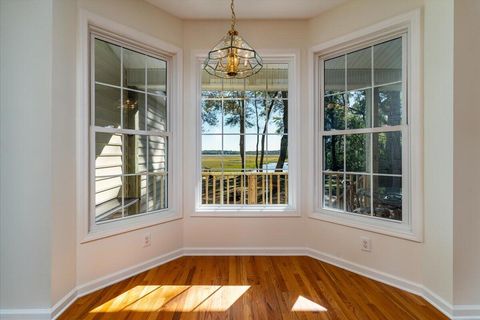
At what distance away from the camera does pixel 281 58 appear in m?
3.10

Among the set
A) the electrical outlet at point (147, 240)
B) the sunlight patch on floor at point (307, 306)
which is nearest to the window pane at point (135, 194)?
the electrical outlet at point (147, 240)

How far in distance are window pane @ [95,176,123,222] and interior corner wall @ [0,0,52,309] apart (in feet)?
1.72

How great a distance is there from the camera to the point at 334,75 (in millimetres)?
2957

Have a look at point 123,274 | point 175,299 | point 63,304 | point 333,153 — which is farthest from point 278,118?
point 63,304

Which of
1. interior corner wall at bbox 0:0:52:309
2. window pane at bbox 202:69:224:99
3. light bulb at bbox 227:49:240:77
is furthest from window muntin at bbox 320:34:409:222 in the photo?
interior corner wall at bbox 0:0:52:309

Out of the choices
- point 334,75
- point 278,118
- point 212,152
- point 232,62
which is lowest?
point 212,152

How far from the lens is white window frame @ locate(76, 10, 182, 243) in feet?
7.26

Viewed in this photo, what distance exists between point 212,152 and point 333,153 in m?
1.44

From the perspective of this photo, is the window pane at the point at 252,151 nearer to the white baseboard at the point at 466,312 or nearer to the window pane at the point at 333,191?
the window pane at the point at 333,191

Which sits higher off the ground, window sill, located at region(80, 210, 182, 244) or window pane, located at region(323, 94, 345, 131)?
window pane, located at region(323, 94, 345, 131)

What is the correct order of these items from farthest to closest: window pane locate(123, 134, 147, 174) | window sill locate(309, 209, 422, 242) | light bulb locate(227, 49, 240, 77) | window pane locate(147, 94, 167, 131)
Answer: window pane locate(147, 94, 167, 131) → window pane locate(123, 134, 147, 174) → window sill locate(309, 209, 422, 242) → light bulb locate(227, 49, 240, 77)

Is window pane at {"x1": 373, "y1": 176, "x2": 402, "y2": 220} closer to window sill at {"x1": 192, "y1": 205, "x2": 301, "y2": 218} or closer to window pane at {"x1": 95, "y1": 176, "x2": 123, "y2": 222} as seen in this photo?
window sill at {"x1": 192, "y1": 205, "x2": 301, "y2": 218}

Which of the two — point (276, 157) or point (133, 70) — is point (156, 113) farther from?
point (276, 157)

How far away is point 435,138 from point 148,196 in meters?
2.82
